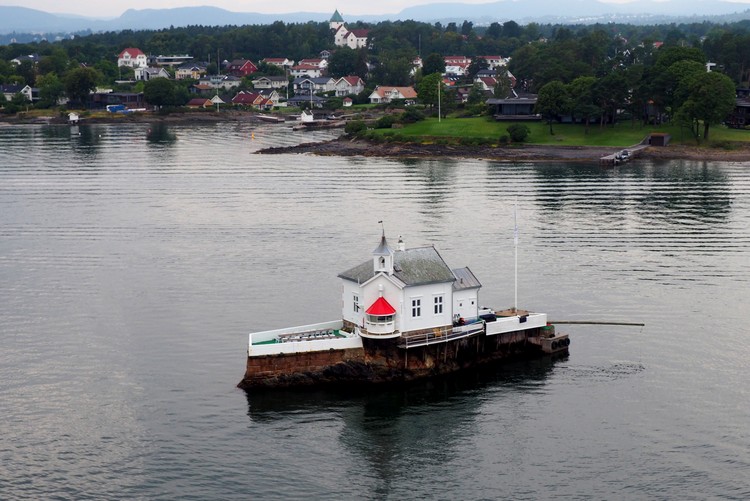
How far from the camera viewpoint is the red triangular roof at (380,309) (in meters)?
42.6

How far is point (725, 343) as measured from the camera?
47.6m

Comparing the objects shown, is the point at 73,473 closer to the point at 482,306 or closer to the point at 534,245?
the point at 482,306

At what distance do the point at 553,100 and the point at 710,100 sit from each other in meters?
18.5

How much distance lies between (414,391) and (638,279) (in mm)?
20422

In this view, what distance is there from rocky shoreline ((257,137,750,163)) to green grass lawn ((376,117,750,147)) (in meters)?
3.03

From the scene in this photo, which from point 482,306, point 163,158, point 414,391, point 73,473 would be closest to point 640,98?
point 163,158

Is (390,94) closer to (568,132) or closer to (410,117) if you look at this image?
(410,117)

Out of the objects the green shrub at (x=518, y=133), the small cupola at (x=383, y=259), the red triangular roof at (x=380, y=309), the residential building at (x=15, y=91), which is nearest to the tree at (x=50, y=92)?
the residential building at (x=15, y=91)

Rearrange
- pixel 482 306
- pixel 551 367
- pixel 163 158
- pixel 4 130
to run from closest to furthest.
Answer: pixel 551 367, pixel 482 306, pixel 163 158, pixel 4 130

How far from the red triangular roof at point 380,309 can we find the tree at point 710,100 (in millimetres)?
78926

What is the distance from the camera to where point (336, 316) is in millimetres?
50906

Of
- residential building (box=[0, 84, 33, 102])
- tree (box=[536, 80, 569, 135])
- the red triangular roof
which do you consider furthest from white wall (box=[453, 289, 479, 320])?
residential building (box=[0, 84, 33, 102])

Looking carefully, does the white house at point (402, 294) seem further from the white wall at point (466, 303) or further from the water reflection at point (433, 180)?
the water reflection at point (433, 180)

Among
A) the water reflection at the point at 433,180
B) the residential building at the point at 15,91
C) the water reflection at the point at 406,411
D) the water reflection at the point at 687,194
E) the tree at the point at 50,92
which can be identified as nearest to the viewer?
the water reflection at the point at 406,411
